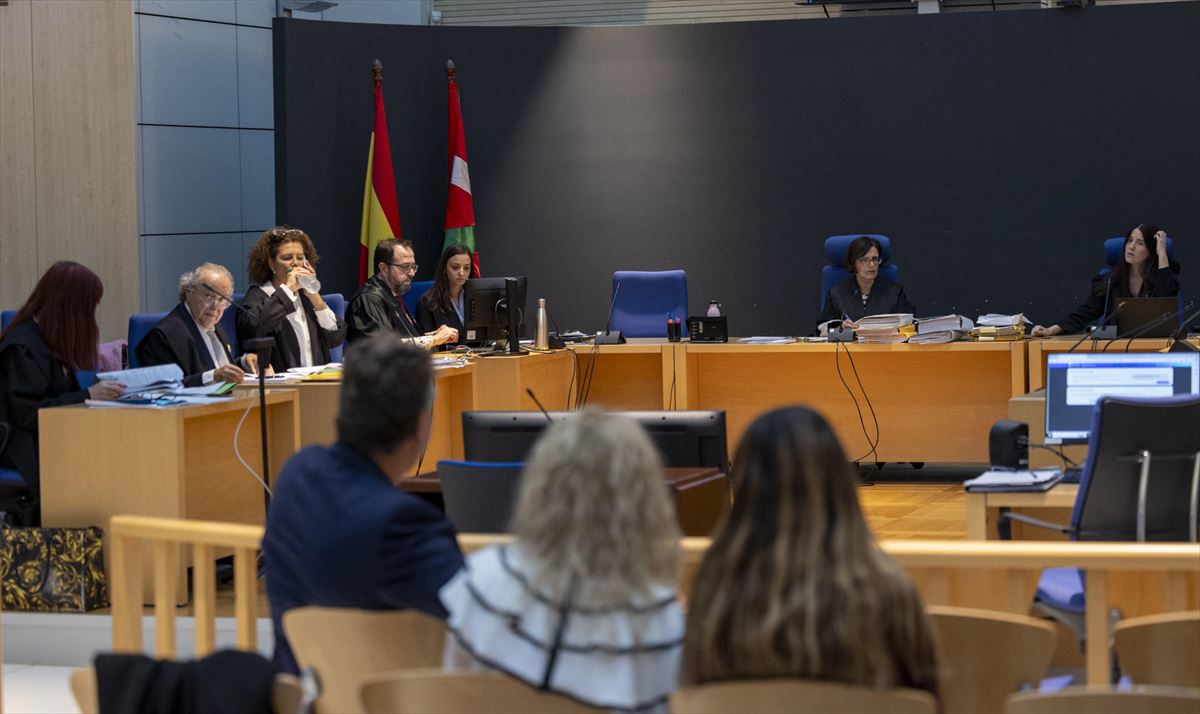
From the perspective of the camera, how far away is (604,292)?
9.88 metres

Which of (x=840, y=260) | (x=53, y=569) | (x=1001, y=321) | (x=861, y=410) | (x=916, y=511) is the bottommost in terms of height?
(x=916, y=511)

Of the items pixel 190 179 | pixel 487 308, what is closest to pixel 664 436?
pixel 487 308

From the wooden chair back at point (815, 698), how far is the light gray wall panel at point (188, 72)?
757 centimetres

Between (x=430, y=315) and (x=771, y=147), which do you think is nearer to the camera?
(x=430, y=315)

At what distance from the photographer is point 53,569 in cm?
470

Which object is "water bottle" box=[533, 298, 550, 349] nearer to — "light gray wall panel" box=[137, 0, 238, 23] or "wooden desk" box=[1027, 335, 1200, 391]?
"wooden desk" box=[1027, 335, 1200, 391]

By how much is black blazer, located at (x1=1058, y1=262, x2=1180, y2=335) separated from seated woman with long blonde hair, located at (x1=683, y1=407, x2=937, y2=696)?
5.61 metres

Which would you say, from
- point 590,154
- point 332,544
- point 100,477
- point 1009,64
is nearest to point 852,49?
point 1009,64

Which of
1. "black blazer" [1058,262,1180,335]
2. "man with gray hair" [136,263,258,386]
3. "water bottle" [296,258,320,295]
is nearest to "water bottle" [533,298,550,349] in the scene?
"water bottle" [296,258,320,295]

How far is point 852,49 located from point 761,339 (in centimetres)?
276

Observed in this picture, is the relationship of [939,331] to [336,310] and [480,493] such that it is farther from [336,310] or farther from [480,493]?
[480,493]

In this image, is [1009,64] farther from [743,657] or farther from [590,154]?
[743,657]

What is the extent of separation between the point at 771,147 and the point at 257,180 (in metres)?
3.35

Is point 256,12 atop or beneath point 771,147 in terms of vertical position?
atop
